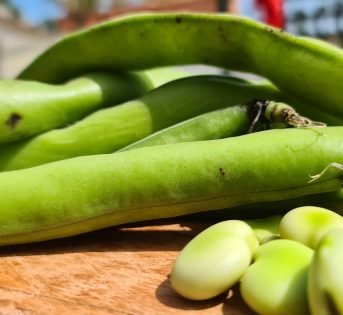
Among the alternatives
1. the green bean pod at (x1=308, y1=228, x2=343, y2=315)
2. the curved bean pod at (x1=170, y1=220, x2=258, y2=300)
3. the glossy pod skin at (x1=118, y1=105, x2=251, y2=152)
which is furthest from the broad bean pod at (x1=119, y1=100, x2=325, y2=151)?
the green bean pod at (x1=308, y1=228, x2=343, y2=315)

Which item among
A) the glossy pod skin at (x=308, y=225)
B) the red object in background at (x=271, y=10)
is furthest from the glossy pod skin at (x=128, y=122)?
the red object in background at (x=271, y=10)

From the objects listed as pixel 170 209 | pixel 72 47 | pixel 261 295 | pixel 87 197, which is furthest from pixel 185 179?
pixel 72 47

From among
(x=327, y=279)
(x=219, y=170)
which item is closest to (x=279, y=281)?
(x=327, y=279)

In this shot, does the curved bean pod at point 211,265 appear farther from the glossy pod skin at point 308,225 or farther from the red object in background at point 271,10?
the red object in background at point 271,10

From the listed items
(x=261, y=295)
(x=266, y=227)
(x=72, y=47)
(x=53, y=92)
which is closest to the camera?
(x=261, y=295)

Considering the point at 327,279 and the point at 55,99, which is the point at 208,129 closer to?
the point at 55,99

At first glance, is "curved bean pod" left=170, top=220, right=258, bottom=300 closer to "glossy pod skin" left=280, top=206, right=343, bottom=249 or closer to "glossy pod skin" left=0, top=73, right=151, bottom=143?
"glossy pod skin" left=280, top=206, right=343, bottom=249

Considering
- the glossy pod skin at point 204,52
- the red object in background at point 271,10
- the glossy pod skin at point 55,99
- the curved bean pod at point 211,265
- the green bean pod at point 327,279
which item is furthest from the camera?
the red object in background at point 271,10

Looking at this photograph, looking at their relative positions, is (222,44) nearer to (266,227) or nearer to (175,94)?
(175,94)
